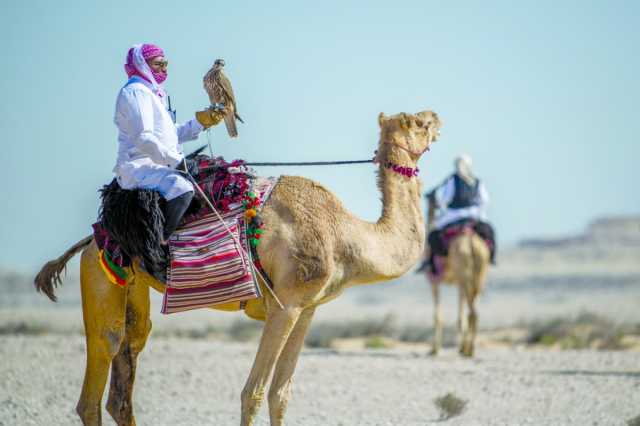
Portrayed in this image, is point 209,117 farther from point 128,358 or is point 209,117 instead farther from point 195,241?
point 128,358

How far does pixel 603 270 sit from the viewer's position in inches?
3142

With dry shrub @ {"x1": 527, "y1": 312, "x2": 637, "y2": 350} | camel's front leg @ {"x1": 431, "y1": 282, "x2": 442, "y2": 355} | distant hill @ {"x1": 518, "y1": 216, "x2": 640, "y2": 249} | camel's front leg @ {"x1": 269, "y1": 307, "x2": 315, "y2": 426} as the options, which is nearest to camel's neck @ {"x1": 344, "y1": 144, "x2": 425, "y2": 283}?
camel's front leg @ {"x1": 269, "y1": 307, "x2": 315, "y2": 426}

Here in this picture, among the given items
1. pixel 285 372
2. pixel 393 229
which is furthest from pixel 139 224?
pixel 393 229

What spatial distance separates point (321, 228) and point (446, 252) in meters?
10.4

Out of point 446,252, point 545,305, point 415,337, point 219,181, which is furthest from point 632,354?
point 545,305

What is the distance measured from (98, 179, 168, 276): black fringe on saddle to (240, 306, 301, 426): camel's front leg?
3.02 feet

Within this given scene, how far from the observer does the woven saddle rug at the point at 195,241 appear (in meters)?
8.02

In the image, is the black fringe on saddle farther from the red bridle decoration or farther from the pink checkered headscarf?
the red bridle decoration

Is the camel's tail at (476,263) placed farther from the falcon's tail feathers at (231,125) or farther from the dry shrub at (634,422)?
the falcon's tail feathers at (231,125)

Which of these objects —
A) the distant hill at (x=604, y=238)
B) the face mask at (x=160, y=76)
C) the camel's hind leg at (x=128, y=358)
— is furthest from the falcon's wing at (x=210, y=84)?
the distant hill at (x=604, y=238)

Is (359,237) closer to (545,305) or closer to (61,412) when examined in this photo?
(61,412)

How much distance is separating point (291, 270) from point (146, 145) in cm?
138

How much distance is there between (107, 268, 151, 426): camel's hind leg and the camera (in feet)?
28.7

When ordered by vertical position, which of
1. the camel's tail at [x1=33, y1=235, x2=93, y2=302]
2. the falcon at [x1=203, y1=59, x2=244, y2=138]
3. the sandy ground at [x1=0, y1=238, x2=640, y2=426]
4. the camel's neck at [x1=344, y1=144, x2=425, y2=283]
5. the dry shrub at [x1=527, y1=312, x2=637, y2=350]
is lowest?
the dry shrub at [x1=527, y1=312, x2=637, y2=350]
